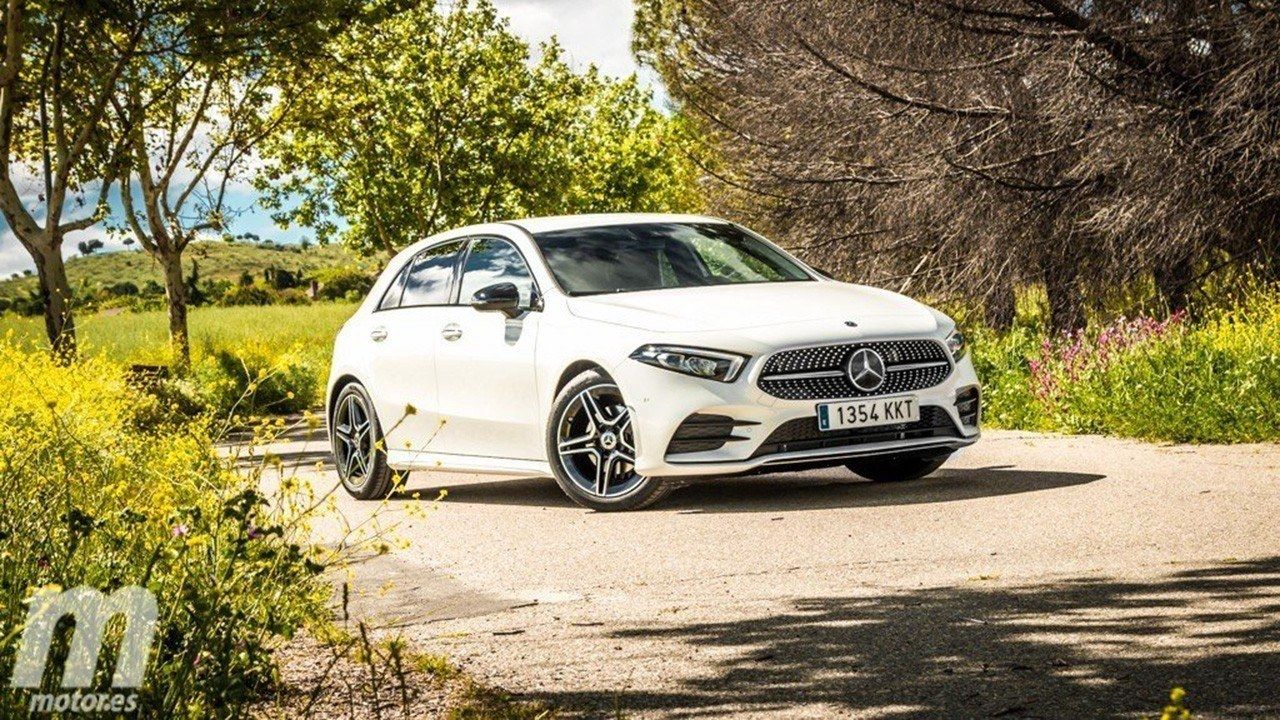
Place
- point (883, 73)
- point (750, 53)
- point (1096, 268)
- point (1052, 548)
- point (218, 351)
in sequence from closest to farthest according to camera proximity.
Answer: point (1052, 548) < point (1096, 268) < point (883, 73) < point (750, 53) < point (218, 351)

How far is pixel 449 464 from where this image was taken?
1086 centimetres

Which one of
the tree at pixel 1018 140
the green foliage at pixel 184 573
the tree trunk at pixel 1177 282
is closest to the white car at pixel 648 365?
the green foliage at pixel 184 573

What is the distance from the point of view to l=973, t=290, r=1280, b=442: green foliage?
1205 cm

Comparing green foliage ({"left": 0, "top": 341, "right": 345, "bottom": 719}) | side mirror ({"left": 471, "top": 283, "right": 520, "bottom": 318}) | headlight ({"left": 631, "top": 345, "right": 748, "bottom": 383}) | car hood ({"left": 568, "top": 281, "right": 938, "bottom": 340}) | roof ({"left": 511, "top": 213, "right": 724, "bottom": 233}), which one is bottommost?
green foliage ({"left": 0, "top": 341, "right": 345, "bottom": 719})

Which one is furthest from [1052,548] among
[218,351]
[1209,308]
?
[218,351]

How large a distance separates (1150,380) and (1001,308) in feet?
21.5

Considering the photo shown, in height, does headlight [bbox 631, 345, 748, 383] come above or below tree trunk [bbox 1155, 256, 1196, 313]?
above

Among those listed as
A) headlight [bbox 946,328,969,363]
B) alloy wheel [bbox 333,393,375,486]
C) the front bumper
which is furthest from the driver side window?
headlight [bbox 946,328,969,363]

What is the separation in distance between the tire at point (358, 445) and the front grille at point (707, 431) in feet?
9.52

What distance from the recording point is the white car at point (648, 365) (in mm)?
9250

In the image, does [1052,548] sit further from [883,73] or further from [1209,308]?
[883,73]

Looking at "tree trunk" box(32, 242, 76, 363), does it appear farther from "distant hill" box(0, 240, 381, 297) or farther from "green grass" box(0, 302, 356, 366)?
"distant hill" box(0, 240, 381, 297)

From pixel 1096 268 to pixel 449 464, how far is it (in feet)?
30.8

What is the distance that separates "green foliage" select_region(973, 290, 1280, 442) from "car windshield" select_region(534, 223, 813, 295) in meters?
3.20
